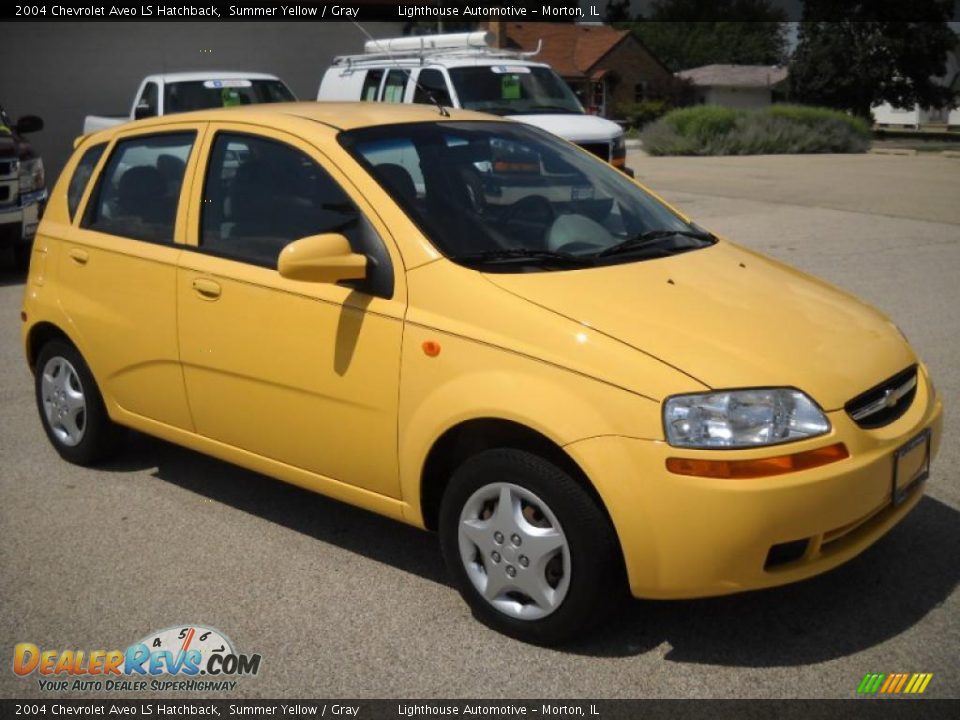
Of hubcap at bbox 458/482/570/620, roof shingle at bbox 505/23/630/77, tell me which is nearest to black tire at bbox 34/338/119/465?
hubcap at bbox 458/482/570/620

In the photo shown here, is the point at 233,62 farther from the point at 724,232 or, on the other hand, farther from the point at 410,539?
the point at 410,539

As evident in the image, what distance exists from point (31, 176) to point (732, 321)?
946 cm

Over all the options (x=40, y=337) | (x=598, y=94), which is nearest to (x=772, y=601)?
(x=40, y=337)

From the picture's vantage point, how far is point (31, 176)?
1131 centimetres

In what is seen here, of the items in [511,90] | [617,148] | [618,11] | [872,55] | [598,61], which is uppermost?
[618,11]

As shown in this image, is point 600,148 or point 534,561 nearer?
point 534,561

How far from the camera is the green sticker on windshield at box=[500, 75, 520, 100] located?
14.0 meters

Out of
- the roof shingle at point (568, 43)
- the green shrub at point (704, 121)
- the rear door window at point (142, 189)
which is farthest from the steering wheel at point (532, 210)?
the roof shingle at point (568, 43)

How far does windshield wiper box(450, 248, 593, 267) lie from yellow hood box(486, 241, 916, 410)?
9 cm

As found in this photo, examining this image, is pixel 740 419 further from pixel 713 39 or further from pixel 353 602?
pixel 713 39

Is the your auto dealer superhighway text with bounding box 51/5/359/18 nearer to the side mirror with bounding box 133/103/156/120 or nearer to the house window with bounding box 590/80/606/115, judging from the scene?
the side mirror with bounding box 133/103/156/120

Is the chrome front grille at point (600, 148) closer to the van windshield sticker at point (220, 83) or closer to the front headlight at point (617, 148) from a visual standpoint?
the front headlight at point (617, 148)

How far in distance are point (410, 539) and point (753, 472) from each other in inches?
70.2

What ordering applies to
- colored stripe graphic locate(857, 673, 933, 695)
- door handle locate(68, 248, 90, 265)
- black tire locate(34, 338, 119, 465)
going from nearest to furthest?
1. colored stripe graphic locate(857, 673, 933, 695)
2. door handle locate(68, 248, 90, 265)
3. black tire locate(34, 338, 119, 465)
